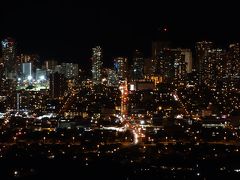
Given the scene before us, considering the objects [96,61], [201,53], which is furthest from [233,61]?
[96,61]

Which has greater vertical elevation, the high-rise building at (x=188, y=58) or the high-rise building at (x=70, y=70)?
the high-rise building at (x=188, y=58)

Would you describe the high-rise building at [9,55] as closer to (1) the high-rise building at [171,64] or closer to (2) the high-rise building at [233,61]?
(1) the high-rise building at [171,64]

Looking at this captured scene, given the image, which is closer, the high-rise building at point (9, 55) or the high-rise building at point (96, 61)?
the high-rise building at point (9, 55)

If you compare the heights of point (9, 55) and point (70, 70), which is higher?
point (9, 55)

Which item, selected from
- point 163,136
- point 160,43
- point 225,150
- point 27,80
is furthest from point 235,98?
point 27,80

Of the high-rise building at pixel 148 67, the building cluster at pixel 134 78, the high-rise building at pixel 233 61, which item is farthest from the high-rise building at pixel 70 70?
the high-rise building at pixel 233 61

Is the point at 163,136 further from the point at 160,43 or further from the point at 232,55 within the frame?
the point at 232,55

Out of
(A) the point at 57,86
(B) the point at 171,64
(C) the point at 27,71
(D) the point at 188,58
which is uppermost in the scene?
(D) the point at 188,58

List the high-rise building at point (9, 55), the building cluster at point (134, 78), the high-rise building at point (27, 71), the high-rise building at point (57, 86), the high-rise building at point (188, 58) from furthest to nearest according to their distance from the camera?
the high-rise building at point (27, 71) → the high-rise building at point (188, 58) → the high-rise building at point (9, 55) → the high-rise building at point (57, 86) → the building cluster at point (134, 78)

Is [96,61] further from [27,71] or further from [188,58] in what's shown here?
[188,58]
